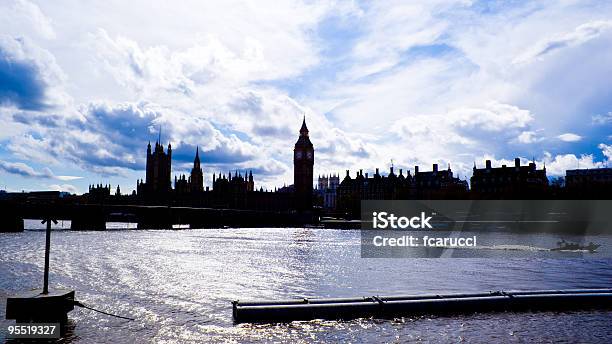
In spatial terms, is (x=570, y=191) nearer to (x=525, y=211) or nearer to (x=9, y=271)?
(x=525, y=211)

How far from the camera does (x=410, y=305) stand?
71.1 ft

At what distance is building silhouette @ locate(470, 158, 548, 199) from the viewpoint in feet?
540

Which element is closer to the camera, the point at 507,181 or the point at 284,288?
the point at 284,288

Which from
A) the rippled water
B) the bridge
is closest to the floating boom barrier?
the rippled water

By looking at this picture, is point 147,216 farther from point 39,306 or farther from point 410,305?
point 39,306

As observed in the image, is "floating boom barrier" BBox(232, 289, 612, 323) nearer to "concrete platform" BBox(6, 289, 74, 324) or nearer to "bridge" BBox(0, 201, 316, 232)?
"concrete platform" BBox(6, 289, 74, 324)

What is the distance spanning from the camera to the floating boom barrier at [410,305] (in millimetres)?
20422

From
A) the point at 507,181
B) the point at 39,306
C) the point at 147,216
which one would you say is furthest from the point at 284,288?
the point at 507,181

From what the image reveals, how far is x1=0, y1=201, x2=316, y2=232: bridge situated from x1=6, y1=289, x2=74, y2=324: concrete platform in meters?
75.6

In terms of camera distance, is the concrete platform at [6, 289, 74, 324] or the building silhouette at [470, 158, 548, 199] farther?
the building silhouette at [470, 158, 548, 199]

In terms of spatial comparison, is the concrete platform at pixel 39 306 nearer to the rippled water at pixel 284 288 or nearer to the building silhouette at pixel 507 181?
the rippled water at pixel 284 288

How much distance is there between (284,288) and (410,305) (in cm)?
1069

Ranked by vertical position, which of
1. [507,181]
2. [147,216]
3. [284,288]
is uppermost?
[507,181]

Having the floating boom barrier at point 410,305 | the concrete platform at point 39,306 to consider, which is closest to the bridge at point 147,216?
the concrete platform at point 39,306
